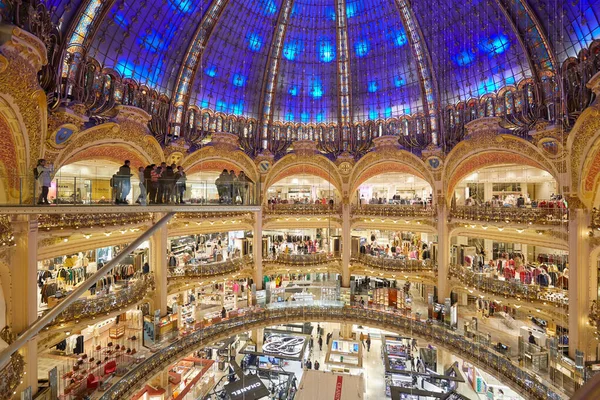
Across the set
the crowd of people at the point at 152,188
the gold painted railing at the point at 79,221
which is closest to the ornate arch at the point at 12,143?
the gold painted railing at the point at 79,221

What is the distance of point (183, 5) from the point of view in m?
23.2

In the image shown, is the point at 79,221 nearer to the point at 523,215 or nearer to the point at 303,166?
the point at 303,166

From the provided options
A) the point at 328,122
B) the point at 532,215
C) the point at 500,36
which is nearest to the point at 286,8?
the point at 328,122

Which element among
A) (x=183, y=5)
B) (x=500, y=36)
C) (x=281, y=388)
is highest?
(x=183, y=5)

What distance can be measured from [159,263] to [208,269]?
4.20 meters

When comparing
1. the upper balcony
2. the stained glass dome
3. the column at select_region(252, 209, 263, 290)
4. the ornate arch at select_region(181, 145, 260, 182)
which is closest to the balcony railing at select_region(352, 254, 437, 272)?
the upper balcony

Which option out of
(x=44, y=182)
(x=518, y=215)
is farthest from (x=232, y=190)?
(x=518, y=215)

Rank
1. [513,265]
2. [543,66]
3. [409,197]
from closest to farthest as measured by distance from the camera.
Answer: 1. [543,66]
2. [513,265]
3. [409,197]

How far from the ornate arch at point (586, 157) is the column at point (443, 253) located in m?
9.31

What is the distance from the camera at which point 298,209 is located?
32.5m

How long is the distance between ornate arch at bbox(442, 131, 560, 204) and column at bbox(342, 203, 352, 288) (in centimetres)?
919

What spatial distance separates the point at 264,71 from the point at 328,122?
7.68 metres

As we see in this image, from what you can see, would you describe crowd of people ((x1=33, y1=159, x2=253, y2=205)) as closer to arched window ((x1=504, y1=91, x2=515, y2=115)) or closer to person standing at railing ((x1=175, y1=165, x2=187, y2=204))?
person standing at railing ((x1=175, y1=165, x2=187, y2=204))

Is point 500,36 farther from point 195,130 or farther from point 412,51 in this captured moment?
point 195,130
